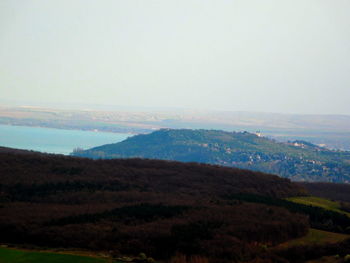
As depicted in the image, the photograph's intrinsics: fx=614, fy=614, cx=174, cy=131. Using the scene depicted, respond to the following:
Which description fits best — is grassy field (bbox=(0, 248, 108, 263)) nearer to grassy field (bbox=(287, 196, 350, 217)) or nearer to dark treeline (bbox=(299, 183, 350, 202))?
grassy field (bbox=(287, 196, 350, 217))

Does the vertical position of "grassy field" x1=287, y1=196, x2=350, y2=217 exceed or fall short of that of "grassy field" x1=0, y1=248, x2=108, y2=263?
it falls short

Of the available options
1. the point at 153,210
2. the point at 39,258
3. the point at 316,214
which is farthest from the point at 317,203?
the point at 39,258

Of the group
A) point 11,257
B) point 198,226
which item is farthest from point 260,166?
point 11,257

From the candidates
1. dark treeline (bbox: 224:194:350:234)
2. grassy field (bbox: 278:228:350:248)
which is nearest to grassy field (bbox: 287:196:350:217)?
dark treeline (bbox: 224:194:350:234)

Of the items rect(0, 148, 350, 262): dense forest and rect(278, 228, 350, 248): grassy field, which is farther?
rect(278, 228, 350, 248): grassy field

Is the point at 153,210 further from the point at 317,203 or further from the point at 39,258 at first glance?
the point at 317,203

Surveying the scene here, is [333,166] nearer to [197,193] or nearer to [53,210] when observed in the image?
[197,193]
